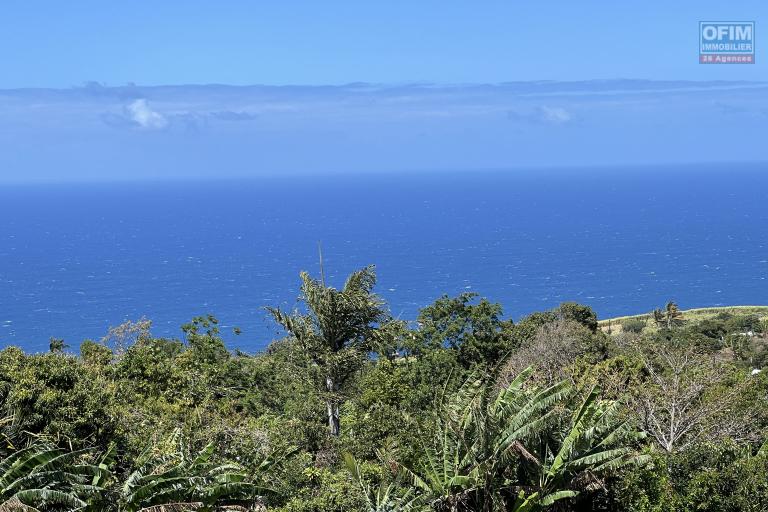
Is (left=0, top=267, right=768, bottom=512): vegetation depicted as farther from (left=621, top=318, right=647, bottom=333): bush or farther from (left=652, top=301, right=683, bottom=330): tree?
(left=652, top=301, right=683, bottom=330): tree

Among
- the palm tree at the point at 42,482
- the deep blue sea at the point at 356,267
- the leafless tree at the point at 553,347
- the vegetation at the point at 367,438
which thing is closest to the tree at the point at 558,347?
the leafless tree at the point at 553,347

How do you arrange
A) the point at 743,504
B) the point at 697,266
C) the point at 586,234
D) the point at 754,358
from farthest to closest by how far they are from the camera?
the point at 586,234
the point at 697,266
the point at 754,358
the point at 743,504

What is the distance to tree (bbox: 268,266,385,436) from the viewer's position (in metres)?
23.8

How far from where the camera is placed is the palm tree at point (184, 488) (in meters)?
12.6

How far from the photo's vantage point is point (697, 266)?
463 ft

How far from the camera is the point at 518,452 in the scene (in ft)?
46.6

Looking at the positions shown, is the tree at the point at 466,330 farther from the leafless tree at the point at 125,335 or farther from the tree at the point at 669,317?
the tree at the point at 669,317

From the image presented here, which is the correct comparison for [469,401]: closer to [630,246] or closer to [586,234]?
[630,246]

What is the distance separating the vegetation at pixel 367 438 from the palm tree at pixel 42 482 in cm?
3

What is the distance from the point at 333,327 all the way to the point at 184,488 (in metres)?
11.5

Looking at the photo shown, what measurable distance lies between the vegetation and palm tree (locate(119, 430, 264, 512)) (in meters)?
0.04

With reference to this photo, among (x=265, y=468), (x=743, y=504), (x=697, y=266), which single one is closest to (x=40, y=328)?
(x=265, y=468)

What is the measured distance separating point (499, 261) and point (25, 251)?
104 meters

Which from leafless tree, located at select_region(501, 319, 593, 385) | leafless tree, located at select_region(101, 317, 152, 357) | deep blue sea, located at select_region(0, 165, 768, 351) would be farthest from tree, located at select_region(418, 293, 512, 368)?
deep blue sea, located at select_region(0, 165, 768, 351)
